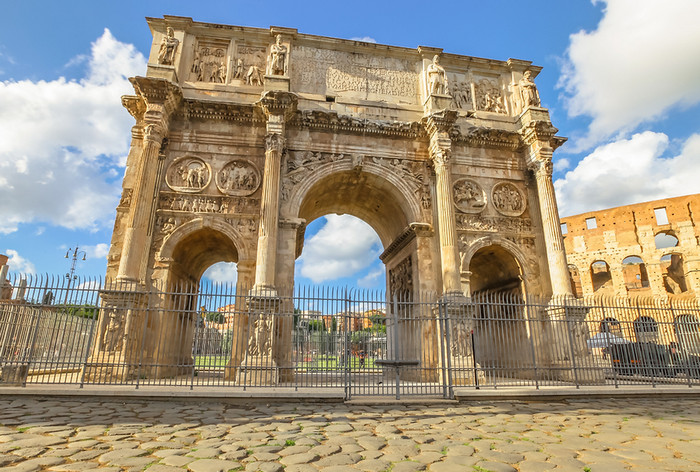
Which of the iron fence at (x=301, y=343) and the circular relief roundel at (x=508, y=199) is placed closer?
the iron fence at (x=301, y=343)

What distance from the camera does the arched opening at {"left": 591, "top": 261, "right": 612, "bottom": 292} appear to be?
1316 inches

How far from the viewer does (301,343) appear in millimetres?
9555

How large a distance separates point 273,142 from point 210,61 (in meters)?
4.56

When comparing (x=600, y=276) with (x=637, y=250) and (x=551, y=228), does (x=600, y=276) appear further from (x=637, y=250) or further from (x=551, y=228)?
(x=551, y=228)

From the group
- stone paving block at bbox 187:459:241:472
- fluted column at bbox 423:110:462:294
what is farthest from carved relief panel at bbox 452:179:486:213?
stone paving block at bbox 187:459:241:472

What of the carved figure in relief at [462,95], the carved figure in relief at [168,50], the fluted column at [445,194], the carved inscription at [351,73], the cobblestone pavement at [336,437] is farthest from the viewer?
the carved figure in relief at [462,95]

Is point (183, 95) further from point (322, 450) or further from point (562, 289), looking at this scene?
point (562, 289)

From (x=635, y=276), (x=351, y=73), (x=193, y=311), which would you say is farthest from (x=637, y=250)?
(x=193, y=311)

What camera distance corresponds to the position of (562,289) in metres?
12.5

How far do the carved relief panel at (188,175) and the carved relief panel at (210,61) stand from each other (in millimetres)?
3148

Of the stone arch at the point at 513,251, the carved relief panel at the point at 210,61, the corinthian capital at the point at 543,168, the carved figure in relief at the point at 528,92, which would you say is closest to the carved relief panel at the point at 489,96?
the carved figure in relief at the point at 528,92

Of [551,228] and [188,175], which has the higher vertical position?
[188,175]

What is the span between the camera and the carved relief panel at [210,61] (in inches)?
555

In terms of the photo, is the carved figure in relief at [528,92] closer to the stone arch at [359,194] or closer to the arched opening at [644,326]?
the stone arch at [359,194]
